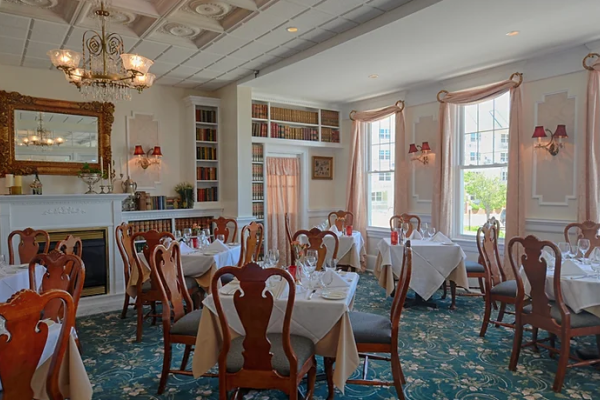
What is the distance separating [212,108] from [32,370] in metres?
5.73

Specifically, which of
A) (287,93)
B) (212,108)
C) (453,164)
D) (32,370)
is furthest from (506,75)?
(32,370)

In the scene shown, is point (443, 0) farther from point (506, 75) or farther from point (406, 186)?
point (406, 186)

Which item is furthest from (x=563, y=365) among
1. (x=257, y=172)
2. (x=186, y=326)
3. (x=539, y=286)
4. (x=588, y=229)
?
(x=257, y=172)

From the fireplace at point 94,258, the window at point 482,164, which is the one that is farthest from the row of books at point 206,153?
the window at point 482,164

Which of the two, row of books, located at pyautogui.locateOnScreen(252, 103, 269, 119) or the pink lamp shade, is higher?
row of books, located at pyautogui.locateOnScreen(252, 103, 269, 119)

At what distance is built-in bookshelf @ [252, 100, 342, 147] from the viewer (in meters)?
7.23

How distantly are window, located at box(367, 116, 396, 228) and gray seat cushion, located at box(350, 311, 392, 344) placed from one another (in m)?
4.68

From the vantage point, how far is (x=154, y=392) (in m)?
3.01

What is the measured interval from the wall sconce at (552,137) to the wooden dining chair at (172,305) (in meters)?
4.50

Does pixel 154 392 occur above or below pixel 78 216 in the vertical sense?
below

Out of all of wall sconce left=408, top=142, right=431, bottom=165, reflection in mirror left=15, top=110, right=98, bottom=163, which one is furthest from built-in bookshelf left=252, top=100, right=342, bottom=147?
reflection in mirror left=15, top=110, right=98, bottom=163

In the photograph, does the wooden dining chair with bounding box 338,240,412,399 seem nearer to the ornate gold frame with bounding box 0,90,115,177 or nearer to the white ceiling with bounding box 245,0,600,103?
the white ceiling with bounding box 245,0,600,103

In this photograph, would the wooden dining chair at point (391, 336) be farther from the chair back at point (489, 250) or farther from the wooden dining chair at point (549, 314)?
the chair back at point (489, 250)

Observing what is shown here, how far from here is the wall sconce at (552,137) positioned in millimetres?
4906
